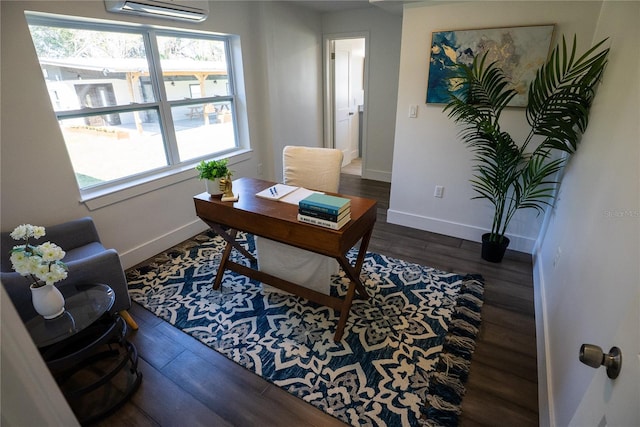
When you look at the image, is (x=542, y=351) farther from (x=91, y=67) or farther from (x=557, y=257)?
(x=91, y=67)

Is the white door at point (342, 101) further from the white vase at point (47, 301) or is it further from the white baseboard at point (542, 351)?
the white vase at point (47, 301)

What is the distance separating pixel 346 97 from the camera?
17.9 ft

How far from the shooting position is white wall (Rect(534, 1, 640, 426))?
70 cm

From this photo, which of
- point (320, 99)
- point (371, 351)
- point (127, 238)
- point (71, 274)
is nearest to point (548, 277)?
point (371, 351)

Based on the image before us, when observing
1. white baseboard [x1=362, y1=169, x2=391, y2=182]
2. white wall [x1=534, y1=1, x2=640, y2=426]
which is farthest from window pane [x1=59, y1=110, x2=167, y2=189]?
white wall [x1=534, y1=1, x2=640, y2=426]

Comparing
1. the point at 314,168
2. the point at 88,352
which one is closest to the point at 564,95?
the point at 314,168

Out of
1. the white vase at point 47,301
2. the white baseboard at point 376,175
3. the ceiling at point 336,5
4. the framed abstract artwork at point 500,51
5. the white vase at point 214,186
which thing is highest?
the ceiling at point 336,5

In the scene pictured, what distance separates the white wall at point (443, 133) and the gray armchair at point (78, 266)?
267 cm

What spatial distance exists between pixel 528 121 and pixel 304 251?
1969 mm

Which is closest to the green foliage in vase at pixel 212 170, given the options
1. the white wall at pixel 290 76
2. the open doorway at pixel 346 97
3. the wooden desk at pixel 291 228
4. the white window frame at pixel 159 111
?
the wooden desk at pixel 291 228

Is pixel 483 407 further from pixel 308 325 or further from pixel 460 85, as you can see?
pixel 460 85

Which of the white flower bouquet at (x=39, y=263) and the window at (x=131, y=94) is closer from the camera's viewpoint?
the white flower bouquet at (x=39, y=263)

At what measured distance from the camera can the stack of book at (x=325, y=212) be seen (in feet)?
5.81

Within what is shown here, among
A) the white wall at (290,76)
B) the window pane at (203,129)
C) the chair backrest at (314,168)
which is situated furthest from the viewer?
the white wall at (290,76)
